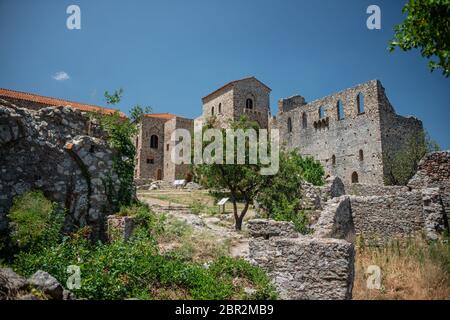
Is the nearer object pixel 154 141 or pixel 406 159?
pixel 406 159

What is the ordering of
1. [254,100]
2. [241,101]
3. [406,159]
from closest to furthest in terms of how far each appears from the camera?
[406,159], [241,101], [254,100]

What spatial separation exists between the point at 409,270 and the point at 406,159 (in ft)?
76.3

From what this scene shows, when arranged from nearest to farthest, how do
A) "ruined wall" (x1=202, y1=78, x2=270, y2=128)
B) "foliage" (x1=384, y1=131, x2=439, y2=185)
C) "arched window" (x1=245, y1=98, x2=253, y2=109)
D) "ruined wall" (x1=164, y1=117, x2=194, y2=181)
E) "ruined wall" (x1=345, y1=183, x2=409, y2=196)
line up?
"ruined wall" (x1=345, y1=183, x2=409, y2=196), "foliage" (x1=384, y1=131, x2=439, y2=185), "ruined wall" (x1=202, y1=78, x2=270, y2=128), "arched window" (x1=245, y1=98, x2=253, y2=109), "ruined wall" (x1=164, y1=117, x2=194, y2=181)

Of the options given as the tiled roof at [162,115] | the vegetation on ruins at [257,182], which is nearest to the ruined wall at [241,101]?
the tiled roof at [162,115]

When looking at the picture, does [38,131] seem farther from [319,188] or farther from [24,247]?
[319,188]

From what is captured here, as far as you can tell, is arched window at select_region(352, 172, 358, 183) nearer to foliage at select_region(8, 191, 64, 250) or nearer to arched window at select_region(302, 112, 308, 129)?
arched window at select_region(302, 112, 308, 129)

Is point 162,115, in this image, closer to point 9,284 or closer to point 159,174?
point 159,174

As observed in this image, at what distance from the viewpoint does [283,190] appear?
Result: 15008 millimetres

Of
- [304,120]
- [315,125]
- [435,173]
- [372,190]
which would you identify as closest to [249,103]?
[304,120]

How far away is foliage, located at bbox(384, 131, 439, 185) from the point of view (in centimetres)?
2766

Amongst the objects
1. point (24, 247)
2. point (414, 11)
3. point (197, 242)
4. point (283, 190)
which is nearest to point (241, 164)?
point (283, 190)

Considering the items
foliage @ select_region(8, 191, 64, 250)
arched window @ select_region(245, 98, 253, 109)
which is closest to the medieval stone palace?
arched window @ select_region(245, 98, 253, 109)

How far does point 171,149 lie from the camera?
148ft
